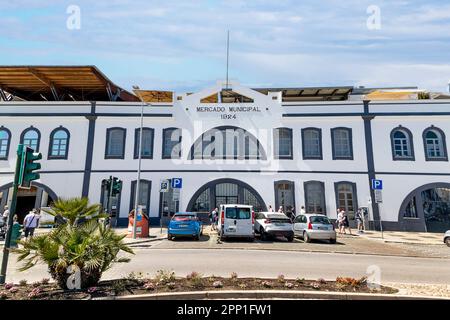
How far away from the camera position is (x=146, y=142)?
2405cm

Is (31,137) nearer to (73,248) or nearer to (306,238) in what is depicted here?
(73,248)

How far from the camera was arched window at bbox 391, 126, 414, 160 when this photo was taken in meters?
22.7

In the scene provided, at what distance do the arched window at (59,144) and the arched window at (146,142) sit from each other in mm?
5543

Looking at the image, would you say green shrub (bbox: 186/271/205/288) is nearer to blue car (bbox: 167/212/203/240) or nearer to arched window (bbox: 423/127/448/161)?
blue car (bbox: 167/212/203/240)

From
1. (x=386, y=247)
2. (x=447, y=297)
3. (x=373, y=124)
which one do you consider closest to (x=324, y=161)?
(x=373, y=124)

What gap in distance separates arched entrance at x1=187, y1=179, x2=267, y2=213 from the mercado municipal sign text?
17.7 feet

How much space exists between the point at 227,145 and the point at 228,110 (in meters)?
2.92

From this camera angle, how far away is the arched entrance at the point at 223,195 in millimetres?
23000

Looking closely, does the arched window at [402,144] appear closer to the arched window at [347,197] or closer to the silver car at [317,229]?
the arched window at [347,197]

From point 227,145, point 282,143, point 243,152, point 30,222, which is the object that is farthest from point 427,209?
point 30,222

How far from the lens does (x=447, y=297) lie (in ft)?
19.7

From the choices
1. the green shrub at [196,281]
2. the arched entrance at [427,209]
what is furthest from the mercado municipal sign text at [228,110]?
the green shrub at [196,281]
